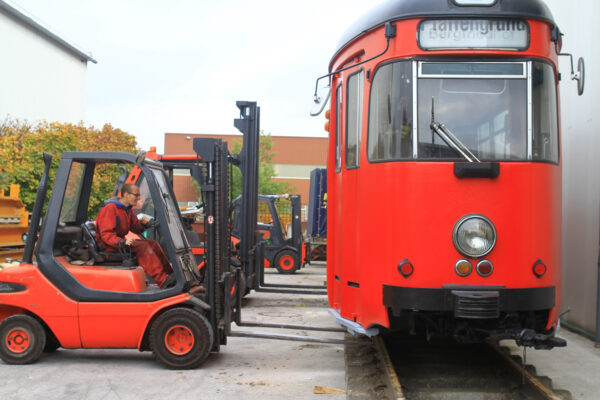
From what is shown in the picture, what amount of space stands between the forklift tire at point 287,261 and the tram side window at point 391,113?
14300mm

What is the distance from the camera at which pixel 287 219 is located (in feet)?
80.1

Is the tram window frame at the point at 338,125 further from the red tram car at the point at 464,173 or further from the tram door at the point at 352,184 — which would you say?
the red tram car at the point at 464,173

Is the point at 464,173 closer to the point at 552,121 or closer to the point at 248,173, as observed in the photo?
the point at 552,121

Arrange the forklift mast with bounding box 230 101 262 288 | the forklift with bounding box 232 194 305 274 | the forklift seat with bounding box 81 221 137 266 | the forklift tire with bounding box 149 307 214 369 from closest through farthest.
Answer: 1. the forklift tire with bounding box 149 307 214 369
2. the forklift seat with bounding box 81 221 137 266
3. the forklift mast with bounding box 230 101 262 288
4. the forklift with bounding box 232 194 305 274

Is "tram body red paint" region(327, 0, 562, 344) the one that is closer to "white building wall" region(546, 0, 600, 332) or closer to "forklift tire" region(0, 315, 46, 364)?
"forklift tire" region(0, 315, 46, 364)

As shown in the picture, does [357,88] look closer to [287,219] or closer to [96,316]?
[96,316]

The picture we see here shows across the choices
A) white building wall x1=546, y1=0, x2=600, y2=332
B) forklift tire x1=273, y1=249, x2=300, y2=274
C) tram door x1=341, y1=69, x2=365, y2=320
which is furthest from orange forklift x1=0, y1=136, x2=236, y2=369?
forklift tire x1=273, y1=249, x2=300, y2=274

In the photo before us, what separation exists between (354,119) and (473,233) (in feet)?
5.66

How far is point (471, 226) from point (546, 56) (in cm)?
170

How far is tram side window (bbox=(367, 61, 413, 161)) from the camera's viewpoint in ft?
18.4

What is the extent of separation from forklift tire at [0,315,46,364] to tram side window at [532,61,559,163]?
5.20 m

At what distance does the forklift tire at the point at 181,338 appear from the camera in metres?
6.53

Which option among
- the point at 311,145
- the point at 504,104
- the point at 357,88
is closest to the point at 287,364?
the point at 357,88

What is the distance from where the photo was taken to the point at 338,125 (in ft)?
22.6
